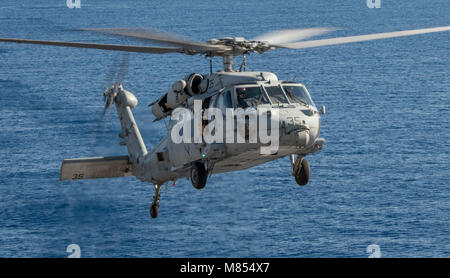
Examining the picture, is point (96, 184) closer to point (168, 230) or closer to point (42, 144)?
point (168, 230)

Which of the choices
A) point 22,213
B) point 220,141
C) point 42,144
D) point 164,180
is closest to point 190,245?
point 22,213

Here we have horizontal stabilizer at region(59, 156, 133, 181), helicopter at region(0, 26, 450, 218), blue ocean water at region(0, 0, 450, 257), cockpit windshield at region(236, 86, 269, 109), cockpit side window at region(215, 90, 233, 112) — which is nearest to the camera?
helicopter at region(0, 26, 450, 218)

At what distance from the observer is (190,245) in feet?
470

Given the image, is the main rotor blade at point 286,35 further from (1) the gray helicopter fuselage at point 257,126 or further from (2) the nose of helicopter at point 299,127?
(2) the nose of helicopter at point 299,127

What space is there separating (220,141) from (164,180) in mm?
9935

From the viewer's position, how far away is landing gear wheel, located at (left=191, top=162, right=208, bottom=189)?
37406 mm

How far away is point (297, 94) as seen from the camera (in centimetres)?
3709

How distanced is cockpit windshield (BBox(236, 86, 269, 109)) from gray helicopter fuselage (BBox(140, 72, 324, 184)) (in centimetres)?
5

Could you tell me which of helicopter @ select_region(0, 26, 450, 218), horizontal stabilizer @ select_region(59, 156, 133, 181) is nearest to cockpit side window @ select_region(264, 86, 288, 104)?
helicopter @ select_region(0, 26, 450, 218)

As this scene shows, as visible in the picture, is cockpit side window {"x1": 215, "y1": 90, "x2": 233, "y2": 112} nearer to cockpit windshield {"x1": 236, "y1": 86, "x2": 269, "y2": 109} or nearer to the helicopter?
the helicopter

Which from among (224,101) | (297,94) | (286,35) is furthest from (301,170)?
(286,35)

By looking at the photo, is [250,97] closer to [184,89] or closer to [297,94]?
[297,94]

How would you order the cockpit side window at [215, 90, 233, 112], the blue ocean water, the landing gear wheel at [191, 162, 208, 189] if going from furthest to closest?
the blue ocean water, the landing gear wheel at [191, 162, 208, 189], the cockpit side window at [215, 90, 233, 112]
